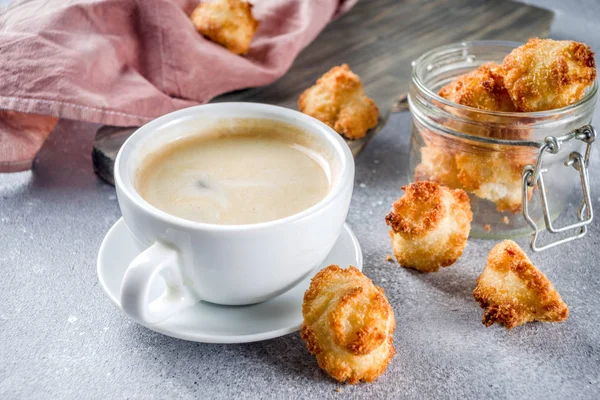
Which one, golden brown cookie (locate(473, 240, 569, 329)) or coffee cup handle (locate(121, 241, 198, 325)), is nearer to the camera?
coffee cup handle (locate(121, 241, 198, 325))

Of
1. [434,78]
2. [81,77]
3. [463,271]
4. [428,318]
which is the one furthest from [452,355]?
[81,77]

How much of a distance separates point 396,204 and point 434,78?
494mm

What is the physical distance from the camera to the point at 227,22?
6.06 feet

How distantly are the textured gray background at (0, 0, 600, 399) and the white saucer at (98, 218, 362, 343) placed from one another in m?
0.07

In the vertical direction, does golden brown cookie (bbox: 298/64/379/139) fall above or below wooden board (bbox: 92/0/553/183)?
above

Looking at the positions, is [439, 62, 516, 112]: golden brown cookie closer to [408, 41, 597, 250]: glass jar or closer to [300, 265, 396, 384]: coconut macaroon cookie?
[408, 41, 597, 250]: glass jar

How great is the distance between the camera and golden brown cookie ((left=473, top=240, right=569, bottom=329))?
1.19m

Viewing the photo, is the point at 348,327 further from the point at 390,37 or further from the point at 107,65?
the point at 390,37

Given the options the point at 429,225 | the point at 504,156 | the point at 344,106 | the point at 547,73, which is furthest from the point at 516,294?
the point at 344,106

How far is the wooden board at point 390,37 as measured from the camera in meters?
1.95

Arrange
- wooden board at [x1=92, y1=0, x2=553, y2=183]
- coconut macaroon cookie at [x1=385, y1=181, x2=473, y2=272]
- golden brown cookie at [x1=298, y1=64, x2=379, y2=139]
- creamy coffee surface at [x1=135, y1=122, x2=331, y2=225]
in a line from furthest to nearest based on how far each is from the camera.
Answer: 1. wooden board at [x1=92, y1=0, x2=553, y2=183]
2. golden brown cookie at [x1=298, y1=64, x2=379, y2=139]
3. coconut macaroon cookie at [x1=385, y1=181, x2=473, y2=272]
4. creamy coffee surface at [x1=135, y1=122, x2=331, y2=225]

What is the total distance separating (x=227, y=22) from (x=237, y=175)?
0.72 metres

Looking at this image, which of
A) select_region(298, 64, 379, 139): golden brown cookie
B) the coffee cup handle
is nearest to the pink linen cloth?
select_region(298, 64, 379, 139): golden brown cookie

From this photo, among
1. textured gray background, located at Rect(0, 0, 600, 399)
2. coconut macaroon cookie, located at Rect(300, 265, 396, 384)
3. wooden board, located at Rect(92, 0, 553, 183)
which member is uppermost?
coconut macaroon cookie, located at Rect(300, 265, 396, 384)
